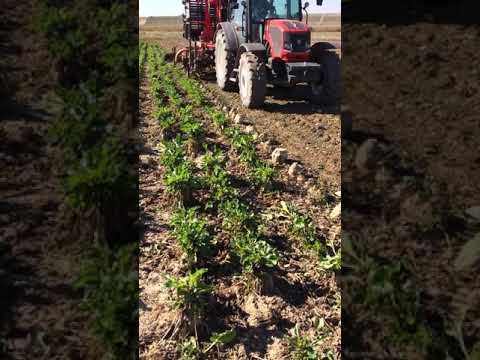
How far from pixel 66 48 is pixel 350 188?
16.9 feet

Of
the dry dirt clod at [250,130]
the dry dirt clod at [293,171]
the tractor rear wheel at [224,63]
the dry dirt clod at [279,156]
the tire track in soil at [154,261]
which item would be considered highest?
the tractor rear wheel at [224,63]

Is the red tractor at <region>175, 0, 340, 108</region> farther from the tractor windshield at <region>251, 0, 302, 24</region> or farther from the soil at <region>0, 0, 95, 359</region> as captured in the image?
the soil at <region>0, 0, 95, 359</region>

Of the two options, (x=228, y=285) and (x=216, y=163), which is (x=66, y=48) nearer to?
(x=216, y=163)

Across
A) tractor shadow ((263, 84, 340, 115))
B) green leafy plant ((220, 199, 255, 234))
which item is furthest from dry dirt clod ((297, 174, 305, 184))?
tractor shadow ((263, 84, 340, 115))

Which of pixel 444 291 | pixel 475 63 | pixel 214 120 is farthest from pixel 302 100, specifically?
pixel 444 291

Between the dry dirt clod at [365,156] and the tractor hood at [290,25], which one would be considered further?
the tractor hood at [290,25]

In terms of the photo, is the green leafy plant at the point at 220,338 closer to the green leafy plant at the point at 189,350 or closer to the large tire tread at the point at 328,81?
the green leafy plant at the point at 189,350

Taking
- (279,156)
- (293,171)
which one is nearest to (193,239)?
(293,171)

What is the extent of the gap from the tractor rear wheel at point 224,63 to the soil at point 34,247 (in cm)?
387

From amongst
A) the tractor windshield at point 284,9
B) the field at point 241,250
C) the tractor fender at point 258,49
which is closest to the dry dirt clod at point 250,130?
the field at point 241,250

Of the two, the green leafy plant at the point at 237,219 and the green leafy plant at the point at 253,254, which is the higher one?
the green leafy plant at the point at 237,219

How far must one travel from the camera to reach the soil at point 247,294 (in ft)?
8.33

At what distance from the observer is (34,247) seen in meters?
3.20

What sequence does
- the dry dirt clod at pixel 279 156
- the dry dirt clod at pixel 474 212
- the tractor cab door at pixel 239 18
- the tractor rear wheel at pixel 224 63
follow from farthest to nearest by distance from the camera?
the tractor rear wheel at pixel 224 63
the tractor cab door at pixel 239 18
the dry dirt clod at pixel 279 156
the dry dirt clod at pixel 474 212
